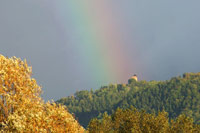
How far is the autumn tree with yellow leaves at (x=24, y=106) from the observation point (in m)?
28.2

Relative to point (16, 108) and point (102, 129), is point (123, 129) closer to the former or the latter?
point (102, 129)

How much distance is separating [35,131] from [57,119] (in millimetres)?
4331

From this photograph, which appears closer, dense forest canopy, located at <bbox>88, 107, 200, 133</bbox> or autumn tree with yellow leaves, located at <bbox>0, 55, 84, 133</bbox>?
autumn tree with yellow leaves, located at <bbox>0, 55, 84, 133</bbox>

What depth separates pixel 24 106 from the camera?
30875 mm

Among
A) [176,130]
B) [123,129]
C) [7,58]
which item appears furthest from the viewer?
[123,129]

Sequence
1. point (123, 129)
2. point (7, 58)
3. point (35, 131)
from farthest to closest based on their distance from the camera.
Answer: point (123, 129)
point (7, 58)
point (35, 131)

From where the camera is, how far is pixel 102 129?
8212 centimetres

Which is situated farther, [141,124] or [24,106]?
[141,124]

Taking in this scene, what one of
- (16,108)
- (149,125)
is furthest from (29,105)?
(149,125)

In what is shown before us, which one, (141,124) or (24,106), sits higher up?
(141,124)

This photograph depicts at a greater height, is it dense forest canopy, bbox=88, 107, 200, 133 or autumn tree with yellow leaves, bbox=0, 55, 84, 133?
dense forest canopy, bbox=88, 107, 200, 133

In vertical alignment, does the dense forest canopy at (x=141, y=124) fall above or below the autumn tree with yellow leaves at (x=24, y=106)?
above

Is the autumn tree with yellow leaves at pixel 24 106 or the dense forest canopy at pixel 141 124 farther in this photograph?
the dense forest canopy at pixel 141 124

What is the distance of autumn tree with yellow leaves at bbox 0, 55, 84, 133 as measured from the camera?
92.6 feet
